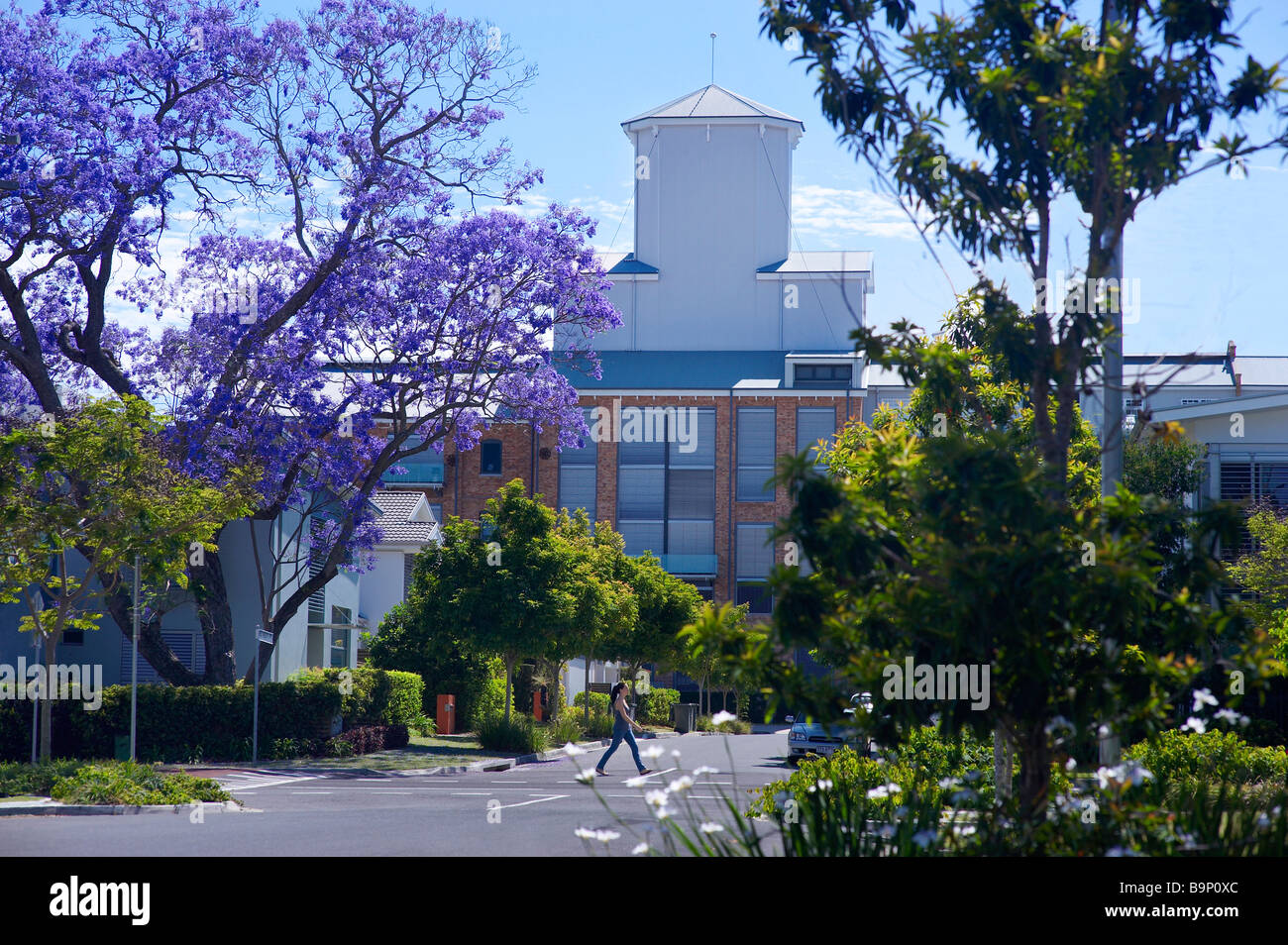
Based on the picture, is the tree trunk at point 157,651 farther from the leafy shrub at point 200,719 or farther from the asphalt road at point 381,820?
the asphalt road at point 381,820

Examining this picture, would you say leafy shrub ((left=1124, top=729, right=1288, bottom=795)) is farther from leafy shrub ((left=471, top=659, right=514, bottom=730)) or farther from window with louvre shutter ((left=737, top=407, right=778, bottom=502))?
window with louvre shutter ((left=737, top=407, right=778, bottom=502))

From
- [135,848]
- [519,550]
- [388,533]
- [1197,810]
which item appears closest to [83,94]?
[519,550]

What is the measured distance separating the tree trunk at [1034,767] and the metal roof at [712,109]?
212 feet

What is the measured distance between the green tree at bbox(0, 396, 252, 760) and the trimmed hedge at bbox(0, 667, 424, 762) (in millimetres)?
3887

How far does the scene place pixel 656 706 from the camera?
55281 mm

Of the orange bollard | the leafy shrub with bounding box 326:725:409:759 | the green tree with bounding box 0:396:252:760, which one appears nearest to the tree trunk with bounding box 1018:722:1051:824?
the green tree with bounding box 0:396:252:760

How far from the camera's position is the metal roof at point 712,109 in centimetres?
6981

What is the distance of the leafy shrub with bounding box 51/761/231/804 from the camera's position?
58.1ft

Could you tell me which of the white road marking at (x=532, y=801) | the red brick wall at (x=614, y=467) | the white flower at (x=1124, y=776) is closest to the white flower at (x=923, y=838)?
the white flower at (x=1124, y=776)

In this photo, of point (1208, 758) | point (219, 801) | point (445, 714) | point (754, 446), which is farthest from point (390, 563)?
point (1208, 758)

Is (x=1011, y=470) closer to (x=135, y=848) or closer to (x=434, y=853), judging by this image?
(x=434, y=853)

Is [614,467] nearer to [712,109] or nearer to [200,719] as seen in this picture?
[712,109]

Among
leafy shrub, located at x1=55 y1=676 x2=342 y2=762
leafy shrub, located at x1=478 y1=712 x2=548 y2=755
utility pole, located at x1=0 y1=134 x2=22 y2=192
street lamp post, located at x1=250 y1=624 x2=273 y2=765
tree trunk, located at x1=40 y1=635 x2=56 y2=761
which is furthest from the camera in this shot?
leafy shrub, located at x1=478 y1=712 x2=548 y2=755

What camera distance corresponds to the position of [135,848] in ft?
41.5
